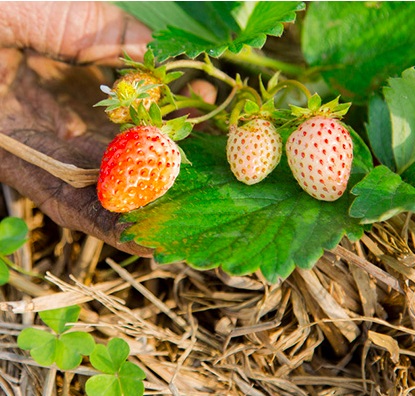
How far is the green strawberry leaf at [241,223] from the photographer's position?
0.79 m

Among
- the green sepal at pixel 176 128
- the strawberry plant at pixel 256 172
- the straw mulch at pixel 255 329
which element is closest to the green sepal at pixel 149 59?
the strawberry plant at pixel 256 172

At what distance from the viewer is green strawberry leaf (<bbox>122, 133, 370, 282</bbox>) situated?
0.79 meters

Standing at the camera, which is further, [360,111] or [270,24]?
[360,111]

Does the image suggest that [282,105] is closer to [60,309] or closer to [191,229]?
[191,229]

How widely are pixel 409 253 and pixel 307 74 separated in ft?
1.59

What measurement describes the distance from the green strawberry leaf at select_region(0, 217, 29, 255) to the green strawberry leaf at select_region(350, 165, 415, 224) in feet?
2.06

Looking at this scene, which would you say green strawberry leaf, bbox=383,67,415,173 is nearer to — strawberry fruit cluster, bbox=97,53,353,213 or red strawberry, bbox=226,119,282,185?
strawberry fruit cluster, bbox=97,53,353,213

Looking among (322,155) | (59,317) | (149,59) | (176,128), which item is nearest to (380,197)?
(322,155)

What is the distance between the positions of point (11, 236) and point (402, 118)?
29.3 inches

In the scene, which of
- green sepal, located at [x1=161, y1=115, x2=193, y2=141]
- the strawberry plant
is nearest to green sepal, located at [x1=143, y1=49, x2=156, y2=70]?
the strawberry plant

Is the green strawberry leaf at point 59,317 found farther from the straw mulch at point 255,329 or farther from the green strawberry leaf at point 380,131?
the green strawberry leaf at point 380,131

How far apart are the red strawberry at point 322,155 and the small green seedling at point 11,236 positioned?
548mm

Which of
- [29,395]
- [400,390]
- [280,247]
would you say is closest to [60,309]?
[29,395]

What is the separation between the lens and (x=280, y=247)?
31.7 inches
